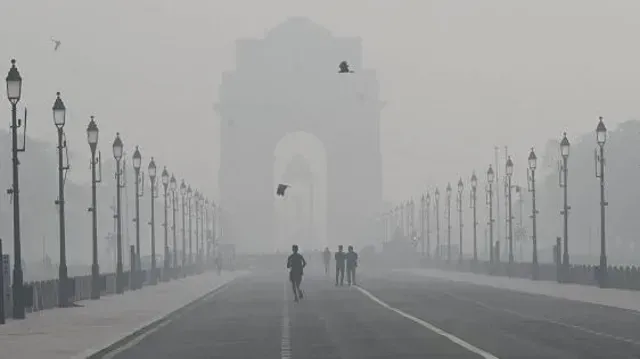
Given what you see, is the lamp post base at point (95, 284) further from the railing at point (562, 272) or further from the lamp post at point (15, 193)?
the railing at point (562, 272)

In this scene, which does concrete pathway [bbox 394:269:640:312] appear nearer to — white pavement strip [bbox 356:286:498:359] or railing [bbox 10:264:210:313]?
white pavement strip [bbox 356:286:498:359]

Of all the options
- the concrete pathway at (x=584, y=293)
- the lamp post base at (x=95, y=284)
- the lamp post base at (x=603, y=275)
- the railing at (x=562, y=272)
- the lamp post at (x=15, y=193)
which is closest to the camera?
the lamp post at (x=15, y=193)

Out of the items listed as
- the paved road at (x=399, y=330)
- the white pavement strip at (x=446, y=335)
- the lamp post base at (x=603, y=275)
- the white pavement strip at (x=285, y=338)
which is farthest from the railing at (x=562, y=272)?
the white pavement strip at (x=285, y=338)

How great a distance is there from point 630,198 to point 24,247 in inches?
2500

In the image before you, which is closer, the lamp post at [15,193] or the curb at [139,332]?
the curb at [139,332]

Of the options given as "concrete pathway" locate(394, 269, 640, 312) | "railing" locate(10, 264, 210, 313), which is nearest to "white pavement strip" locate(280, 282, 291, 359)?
"railing" locate(10, 264, 210, 313)

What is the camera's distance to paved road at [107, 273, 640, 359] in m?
26.2

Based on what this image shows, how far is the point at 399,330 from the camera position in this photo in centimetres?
3312

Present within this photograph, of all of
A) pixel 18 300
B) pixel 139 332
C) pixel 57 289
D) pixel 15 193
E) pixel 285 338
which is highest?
pixel 15 193

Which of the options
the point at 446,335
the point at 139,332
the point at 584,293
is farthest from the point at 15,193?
the point at 584,293

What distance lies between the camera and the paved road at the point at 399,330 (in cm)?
2616

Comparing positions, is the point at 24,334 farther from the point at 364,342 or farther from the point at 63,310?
the point at 63,310

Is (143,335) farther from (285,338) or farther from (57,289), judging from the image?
(57,289)

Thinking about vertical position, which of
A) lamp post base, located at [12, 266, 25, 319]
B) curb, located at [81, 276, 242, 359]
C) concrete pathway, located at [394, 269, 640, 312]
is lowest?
concrete pathway, located at [394, 269, 640, 312]
